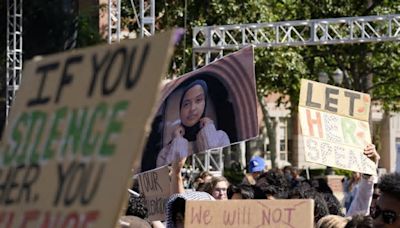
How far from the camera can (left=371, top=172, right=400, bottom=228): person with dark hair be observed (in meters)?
5.09

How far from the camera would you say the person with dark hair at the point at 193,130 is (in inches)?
304

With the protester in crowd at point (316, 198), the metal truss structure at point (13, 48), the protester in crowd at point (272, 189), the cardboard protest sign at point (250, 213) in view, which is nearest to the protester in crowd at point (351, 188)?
the protester in crowd at point (272, 189)

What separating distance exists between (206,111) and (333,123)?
1815 mm

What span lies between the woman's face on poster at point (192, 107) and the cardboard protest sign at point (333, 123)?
129 cm

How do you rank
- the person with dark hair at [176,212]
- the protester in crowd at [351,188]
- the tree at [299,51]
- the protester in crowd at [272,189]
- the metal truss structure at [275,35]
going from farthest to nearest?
the tree at [299,51], the metal truss structure at [275,35], the protester in crowd at [351,188], the protester in crowd at [272,189], the person with dark hair at [176,212]

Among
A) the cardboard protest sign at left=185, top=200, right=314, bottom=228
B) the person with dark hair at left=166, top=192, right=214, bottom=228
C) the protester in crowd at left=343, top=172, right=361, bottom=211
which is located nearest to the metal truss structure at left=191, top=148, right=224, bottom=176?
the protester in crowd at left=343, top=172, right=361, bottom=211

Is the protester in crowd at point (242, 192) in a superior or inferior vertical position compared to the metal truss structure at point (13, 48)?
inferior

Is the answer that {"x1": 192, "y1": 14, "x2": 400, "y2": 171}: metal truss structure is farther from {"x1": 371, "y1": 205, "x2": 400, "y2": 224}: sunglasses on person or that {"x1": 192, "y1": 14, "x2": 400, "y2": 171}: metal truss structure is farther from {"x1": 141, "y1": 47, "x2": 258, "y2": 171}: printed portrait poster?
{"x1": 371, "y1": 205, "x2": 400, "y2": 224}: sunglasses on person

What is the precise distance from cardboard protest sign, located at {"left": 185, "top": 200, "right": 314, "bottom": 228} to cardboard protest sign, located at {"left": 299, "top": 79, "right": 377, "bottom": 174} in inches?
119

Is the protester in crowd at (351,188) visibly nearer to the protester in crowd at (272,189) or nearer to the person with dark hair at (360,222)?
the protester in crowd at (272,189)

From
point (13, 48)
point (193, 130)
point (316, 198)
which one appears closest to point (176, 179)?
point (193, 130)

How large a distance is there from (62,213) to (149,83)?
1.51 feet

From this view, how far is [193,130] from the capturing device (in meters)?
7.73

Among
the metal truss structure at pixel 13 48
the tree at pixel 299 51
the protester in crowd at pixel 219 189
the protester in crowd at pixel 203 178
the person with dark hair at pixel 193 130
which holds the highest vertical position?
the tree at pixel 299 51
